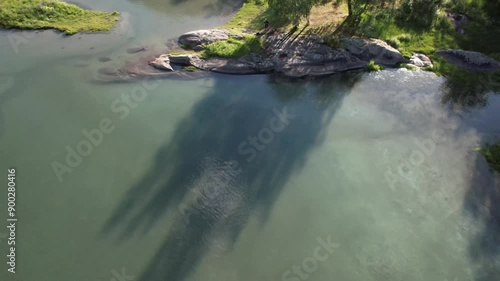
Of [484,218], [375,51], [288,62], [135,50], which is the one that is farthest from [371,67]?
[135,50]

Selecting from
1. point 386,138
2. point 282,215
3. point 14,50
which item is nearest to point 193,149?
point 282,215

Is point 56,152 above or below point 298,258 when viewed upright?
above

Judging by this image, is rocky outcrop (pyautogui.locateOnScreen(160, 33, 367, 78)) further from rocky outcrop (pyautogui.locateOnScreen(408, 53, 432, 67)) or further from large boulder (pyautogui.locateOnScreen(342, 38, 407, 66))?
rocky outcrop (pyautogui.locateOnScreen(408, 53, 432, 67))

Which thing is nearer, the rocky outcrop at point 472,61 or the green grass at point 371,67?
the green grass at point 371,67

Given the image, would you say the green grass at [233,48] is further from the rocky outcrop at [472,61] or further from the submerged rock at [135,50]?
the rocky outcrop at [472,61]

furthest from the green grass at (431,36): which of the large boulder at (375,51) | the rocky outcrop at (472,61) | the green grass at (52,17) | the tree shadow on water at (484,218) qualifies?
the green grass at (52,17)

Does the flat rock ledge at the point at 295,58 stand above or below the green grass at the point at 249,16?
below

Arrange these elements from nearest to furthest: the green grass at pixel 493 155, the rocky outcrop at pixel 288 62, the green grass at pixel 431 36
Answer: the green grass at pixel 493 155, the rocky outcrop at pixel 288 62, the green grass at pixel 431 36

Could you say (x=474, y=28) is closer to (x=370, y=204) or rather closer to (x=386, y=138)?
(x=386, y=138)
